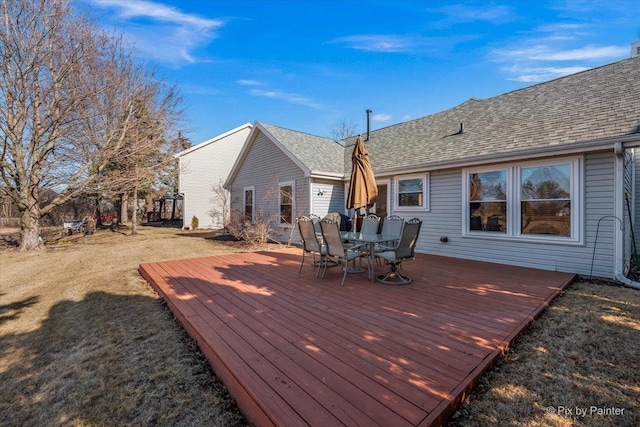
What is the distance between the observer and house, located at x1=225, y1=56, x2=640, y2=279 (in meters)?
5.41

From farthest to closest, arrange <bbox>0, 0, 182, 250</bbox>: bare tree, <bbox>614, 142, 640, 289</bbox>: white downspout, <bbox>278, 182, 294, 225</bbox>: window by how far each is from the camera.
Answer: <bbox>278, 182, 294, 225</bbox>: window → <bbox>0, 0, 182, 250</bbox>: bare tree → <bbox>614, 142, 640, 289</bbox>: white downspout

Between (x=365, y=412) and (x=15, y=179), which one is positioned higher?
(x=15, y=179)

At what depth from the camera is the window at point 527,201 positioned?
226 inches

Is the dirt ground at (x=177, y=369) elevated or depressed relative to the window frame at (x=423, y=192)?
depressed

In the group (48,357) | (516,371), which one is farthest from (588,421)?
(48,357)

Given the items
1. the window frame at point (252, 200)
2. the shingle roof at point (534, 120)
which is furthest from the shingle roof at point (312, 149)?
the window frame at point (252, 200)

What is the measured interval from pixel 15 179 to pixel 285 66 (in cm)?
1132

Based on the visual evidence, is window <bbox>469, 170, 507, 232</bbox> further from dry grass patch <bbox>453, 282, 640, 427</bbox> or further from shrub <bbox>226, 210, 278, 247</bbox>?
shrub <bbox>226, 210, 278, 247</bbox>

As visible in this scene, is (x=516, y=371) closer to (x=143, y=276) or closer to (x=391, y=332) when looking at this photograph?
(x=391, y=332)

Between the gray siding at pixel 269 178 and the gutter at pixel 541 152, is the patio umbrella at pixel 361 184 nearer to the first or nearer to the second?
the gutter at pixel 541 152

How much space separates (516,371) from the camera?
2.51m

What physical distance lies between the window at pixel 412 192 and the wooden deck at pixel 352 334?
9.25 ft

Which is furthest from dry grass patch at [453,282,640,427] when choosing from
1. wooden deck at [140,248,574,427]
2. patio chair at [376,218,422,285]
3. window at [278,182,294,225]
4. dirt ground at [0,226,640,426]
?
window at [278,182,294,225]

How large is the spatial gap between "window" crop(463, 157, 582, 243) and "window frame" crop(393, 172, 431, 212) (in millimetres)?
1060
